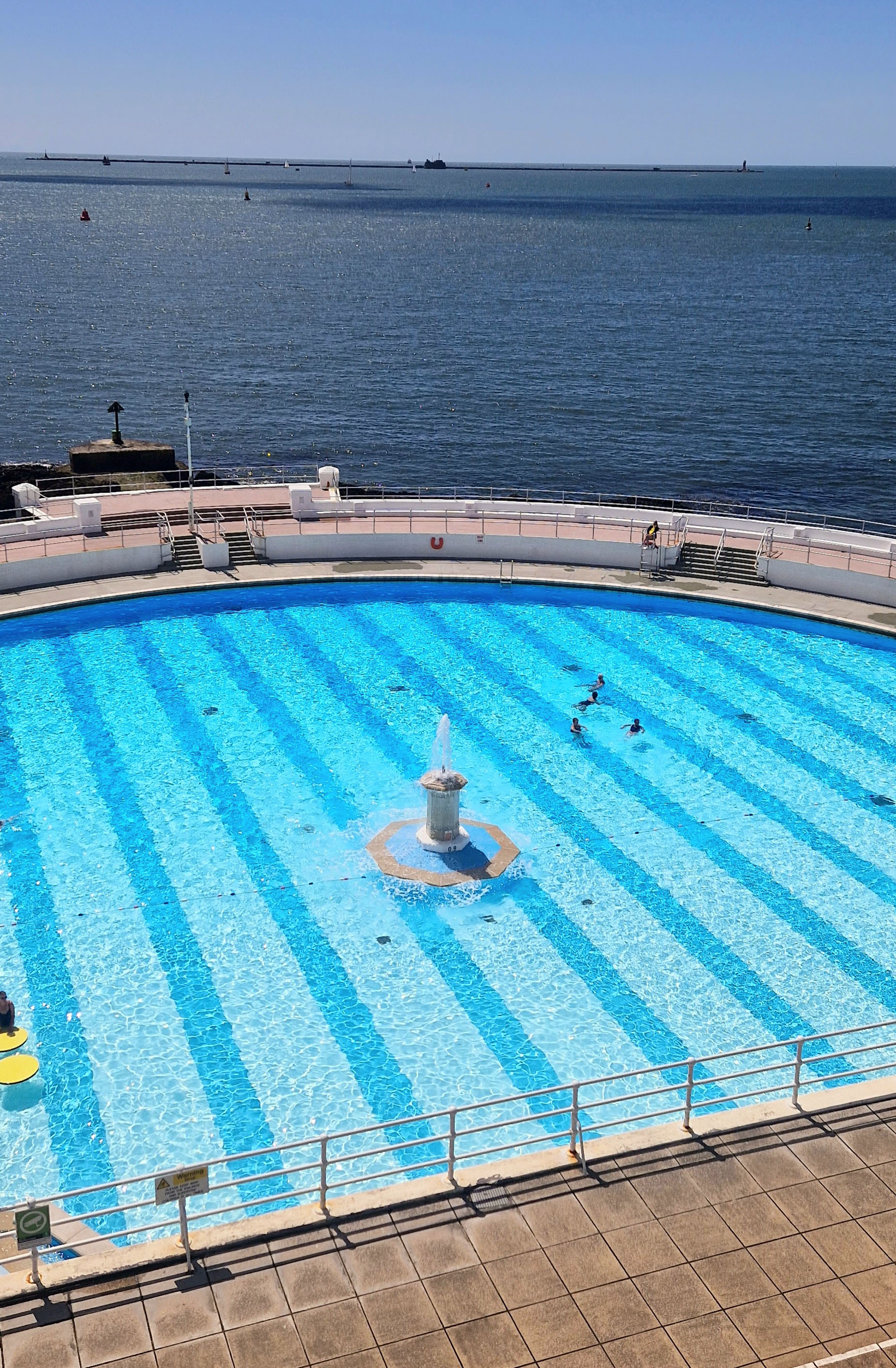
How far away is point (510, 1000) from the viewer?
56.5ft

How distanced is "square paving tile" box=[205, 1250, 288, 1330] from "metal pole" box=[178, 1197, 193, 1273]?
0.47 ft

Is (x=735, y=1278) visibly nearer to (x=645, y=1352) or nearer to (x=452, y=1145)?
(x=645, y=1352)

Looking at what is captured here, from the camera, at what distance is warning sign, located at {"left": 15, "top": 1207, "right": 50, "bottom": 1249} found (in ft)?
31.6

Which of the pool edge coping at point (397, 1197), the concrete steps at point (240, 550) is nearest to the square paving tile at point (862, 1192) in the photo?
the pool edge coping at point (397, 1197)

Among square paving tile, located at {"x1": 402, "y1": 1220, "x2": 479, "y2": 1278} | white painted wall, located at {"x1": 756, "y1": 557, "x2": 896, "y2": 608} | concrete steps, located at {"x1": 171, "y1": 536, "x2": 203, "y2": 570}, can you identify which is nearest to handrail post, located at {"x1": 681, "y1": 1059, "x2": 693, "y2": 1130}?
square paving tile, located at {"x1": 402, "y1": 1220, "x2": 479, "y2": 1278}

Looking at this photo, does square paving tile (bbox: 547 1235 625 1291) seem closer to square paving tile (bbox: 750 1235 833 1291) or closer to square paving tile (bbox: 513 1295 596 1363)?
square paving tile (bbox: 513 1295 596 1363)

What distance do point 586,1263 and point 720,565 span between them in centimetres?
2485

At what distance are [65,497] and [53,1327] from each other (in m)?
31.1

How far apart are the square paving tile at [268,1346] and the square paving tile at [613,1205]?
288 cm

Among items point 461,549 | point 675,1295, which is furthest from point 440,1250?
point 461,549

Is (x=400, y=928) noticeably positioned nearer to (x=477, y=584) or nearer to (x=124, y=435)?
(x=477, y=584)

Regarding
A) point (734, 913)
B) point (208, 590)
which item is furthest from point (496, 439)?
point (734, 913)

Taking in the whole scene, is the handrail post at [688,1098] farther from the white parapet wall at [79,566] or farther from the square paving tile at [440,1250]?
the white parapet wall at [79,566]

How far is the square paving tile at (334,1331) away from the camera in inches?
381
